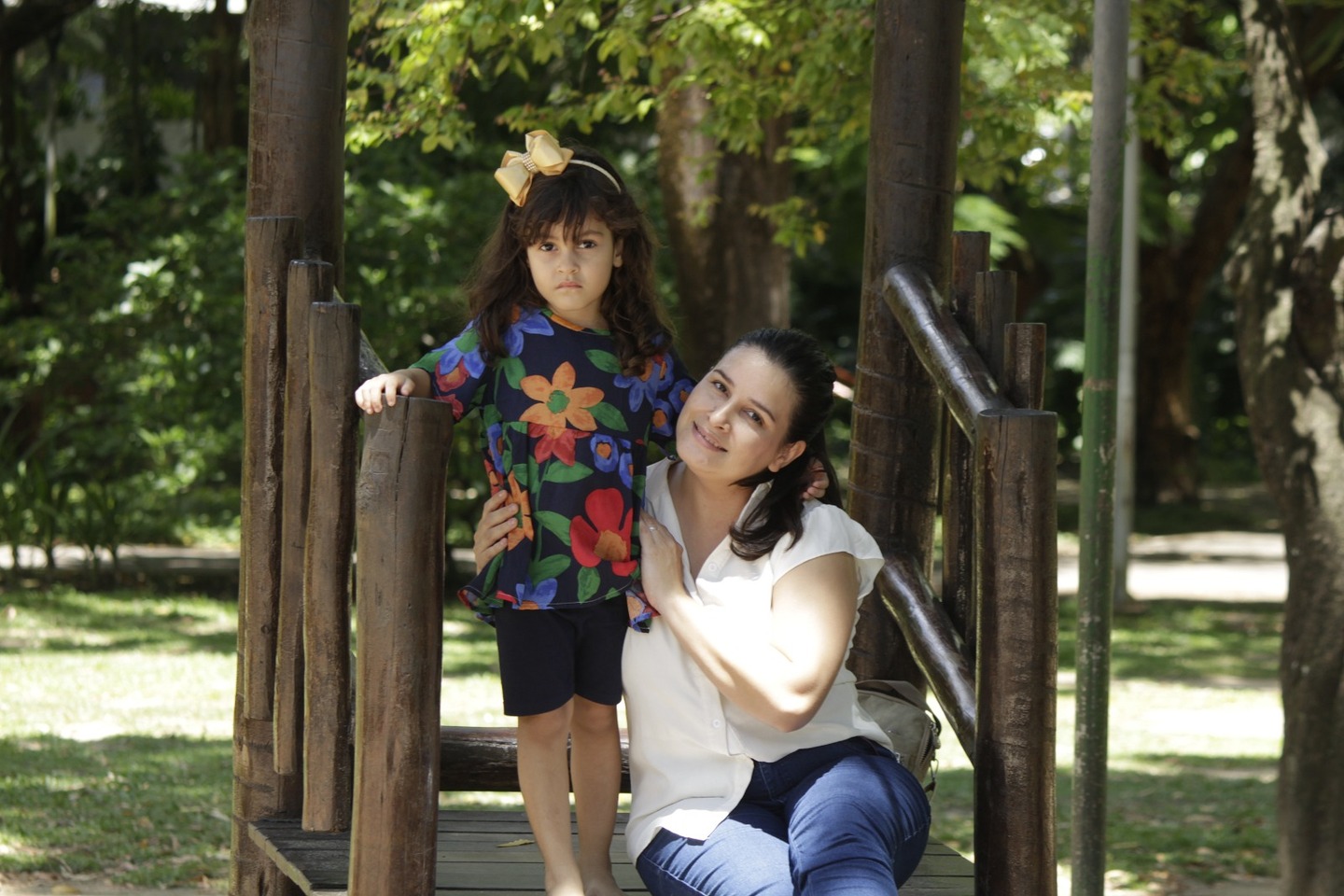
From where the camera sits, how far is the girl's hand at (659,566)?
2922mm

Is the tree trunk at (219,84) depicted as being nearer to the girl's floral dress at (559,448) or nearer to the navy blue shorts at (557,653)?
the girl's floral dress at (559,448)

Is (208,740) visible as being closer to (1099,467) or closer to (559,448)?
(1099,467)

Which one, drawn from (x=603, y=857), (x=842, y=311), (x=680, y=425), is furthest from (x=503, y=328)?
(x=842, y=311)

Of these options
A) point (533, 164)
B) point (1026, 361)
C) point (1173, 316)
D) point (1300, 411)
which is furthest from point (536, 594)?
point (1173, 316)

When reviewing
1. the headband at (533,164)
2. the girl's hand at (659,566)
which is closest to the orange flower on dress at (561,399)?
the girl's hand at (659,566)

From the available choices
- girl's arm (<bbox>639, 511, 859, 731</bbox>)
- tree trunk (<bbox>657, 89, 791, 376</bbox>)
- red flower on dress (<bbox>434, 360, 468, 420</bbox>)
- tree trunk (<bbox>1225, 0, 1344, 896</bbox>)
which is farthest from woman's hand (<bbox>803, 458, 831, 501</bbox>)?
tree trunk (<bbox>657, 89, 791, 376</bbox>)

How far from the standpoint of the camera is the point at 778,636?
2846 mm

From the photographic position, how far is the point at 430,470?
269 cm

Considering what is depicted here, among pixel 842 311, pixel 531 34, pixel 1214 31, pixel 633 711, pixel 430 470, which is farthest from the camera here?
pixel 842 311

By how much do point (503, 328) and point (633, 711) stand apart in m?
0.75

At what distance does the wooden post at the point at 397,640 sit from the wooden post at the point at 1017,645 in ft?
3.01

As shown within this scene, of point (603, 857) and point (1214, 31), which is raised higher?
point (1214, 31)

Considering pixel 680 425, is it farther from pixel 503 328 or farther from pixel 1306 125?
pixel 1306 125

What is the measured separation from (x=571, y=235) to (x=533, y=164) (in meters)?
0.17
